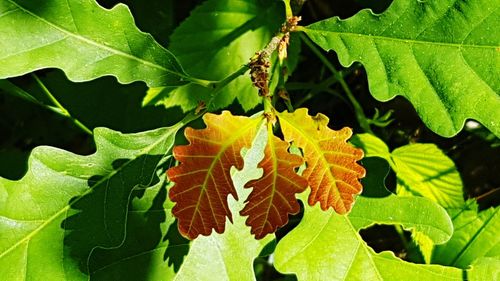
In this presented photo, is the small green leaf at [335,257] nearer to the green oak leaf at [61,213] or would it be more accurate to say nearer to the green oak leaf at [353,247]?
the green oak leaf at [353,247]

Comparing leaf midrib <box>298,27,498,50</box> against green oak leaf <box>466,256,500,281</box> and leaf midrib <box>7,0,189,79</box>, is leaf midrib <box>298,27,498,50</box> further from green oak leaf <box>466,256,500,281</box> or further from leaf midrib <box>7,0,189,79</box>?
green oak leaf <box>466,256,500,281</box>

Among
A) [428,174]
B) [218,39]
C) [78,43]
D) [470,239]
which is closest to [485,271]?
[470,239]

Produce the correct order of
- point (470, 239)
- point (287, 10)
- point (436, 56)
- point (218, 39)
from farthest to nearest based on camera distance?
point (218, 39), point (470, 239), point (287, 10), point (436, 56)

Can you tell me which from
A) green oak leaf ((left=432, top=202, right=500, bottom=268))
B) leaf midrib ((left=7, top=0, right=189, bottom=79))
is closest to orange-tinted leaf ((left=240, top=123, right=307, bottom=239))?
leaf midrib ((left=7, top=0, right=189, bottom=79))

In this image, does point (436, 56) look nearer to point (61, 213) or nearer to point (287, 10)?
point (287, 10)

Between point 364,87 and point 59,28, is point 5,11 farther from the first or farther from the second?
point 364,87

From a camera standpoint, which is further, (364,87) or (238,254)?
(364,87)

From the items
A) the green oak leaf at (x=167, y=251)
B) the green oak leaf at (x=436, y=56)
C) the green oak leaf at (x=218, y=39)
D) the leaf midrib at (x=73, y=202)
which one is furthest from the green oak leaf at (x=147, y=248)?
the green oak leaf at (x=436, y=56)

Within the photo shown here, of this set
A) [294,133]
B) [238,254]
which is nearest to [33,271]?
[238,254]
